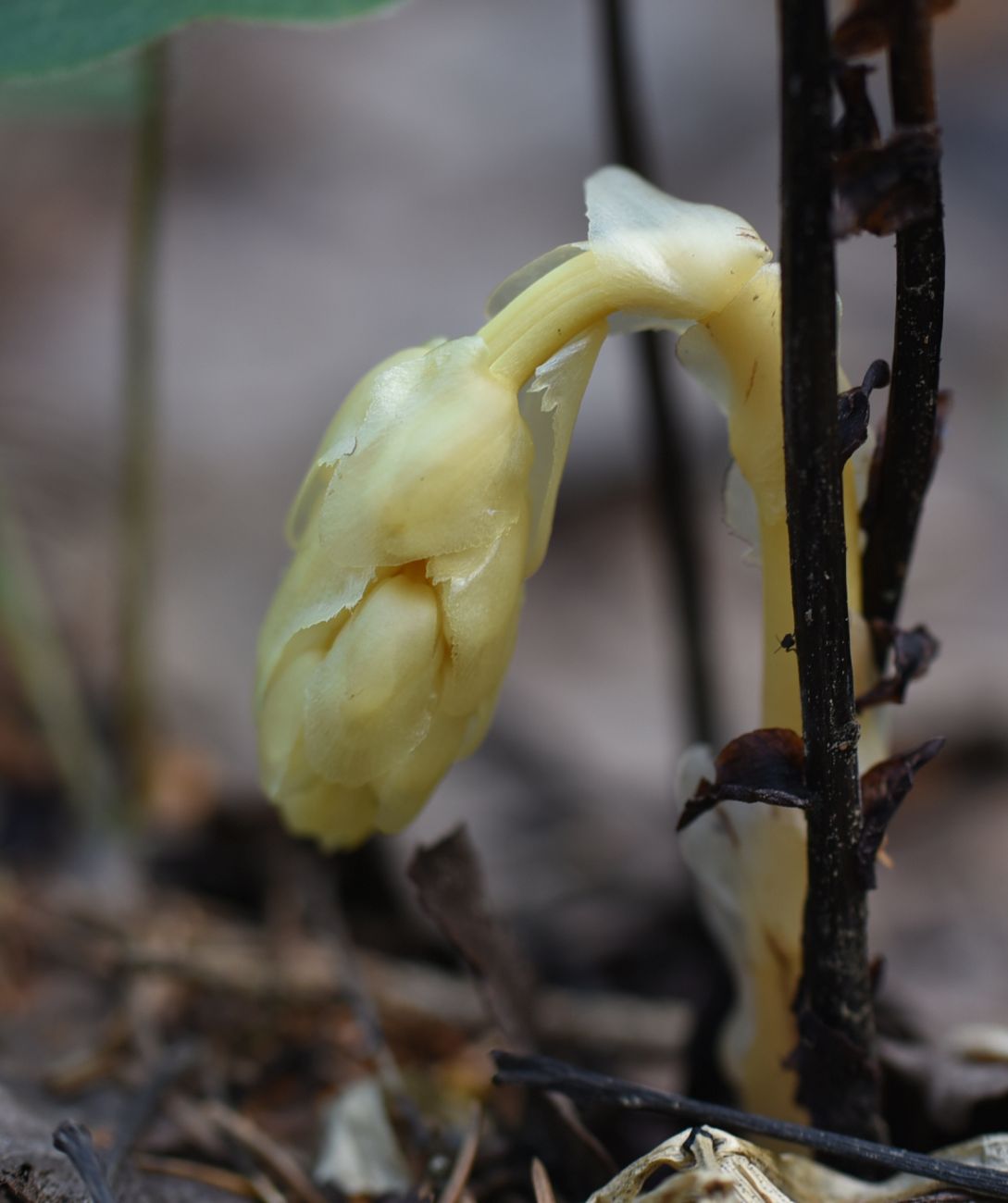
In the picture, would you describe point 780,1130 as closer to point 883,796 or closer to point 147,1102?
point 883,796

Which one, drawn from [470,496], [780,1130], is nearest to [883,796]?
[780,1130]

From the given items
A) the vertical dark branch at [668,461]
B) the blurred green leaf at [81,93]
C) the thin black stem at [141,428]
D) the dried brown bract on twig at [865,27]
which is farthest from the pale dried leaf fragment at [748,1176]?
the blurred green leaf at [81,93]

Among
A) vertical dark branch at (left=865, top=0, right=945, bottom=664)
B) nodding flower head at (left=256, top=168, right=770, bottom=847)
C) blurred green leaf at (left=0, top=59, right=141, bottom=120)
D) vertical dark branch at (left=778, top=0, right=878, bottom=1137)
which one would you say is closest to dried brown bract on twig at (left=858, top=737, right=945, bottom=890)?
vertical dark branch at (left=778, top=0, right=878, bottom=1137)

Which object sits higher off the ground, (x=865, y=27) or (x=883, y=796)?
(x=865, y=27)

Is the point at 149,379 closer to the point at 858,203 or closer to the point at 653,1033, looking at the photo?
the point at 653,1033

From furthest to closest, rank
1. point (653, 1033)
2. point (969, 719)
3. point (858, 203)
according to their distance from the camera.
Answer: point (969, 719), point (653, 1033), point (858, 203)

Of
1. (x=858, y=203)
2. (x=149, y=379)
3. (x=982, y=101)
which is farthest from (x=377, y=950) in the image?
(x=982, y=101)
